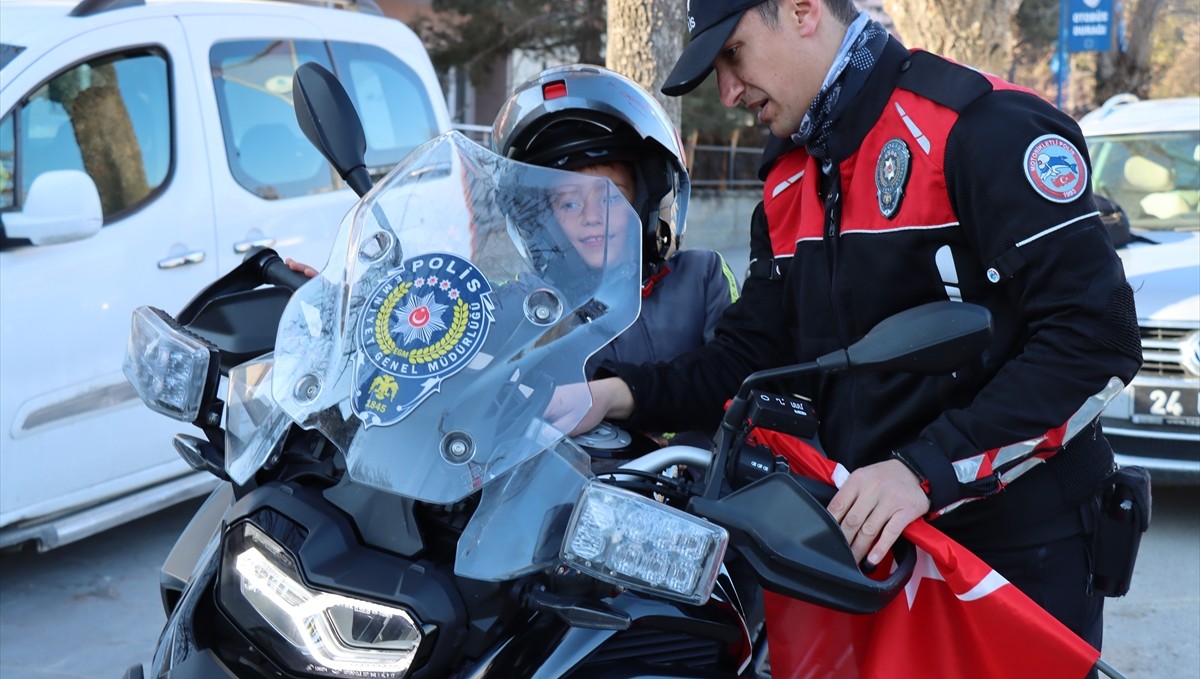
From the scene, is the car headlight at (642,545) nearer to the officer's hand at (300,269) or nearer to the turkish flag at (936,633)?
the turkish flag at (936,633)

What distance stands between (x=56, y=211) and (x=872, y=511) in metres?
3.42

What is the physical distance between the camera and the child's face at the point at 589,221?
1.68 m

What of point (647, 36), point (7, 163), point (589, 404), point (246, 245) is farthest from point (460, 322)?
point (647, 36)

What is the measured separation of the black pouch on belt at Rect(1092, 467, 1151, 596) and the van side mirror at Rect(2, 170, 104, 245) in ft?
11.4

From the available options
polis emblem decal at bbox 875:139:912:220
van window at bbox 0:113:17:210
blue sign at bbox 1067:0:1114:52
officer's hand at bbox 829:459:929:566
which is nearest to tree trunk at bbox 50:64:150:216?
van window at bbox 0:113:17:210

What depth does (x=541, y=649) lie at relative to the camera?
157 cm

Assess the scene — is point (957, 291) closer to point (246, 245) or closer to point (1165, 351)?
point (246, 245)

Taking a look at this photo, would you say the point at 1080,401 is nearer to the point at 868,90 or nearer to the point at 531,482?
the point at 868,90

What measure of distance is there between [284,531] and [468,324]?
0.35 m

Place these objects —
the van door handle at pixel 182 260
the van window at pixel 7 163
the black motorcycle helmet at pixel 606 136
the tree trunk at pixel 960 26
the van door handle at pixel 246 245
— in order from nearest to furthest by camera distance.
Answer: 1. the black motorcycle helmet at pixel 606 136
2. the van window at pixel 7 163
3. the van door handle at pixel 182 260
4. the van door handle at pixel 246 245
5. the tree trunk at pixel 960 26

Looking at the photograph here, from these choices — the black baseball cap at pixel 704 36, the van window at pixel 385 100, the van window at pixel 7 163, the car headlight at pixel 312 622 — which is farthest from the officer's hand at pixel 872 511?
the van window at pixel 385 100

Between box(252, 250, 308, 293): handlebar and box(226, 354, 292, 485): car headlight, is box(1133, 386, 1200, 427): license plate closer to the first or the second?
box(252, 250, 308, 293): handlebar

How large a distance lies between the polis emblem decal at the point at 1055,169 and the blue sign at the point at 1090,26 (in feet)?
46.8

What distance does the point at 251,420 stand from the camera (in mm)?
1785
